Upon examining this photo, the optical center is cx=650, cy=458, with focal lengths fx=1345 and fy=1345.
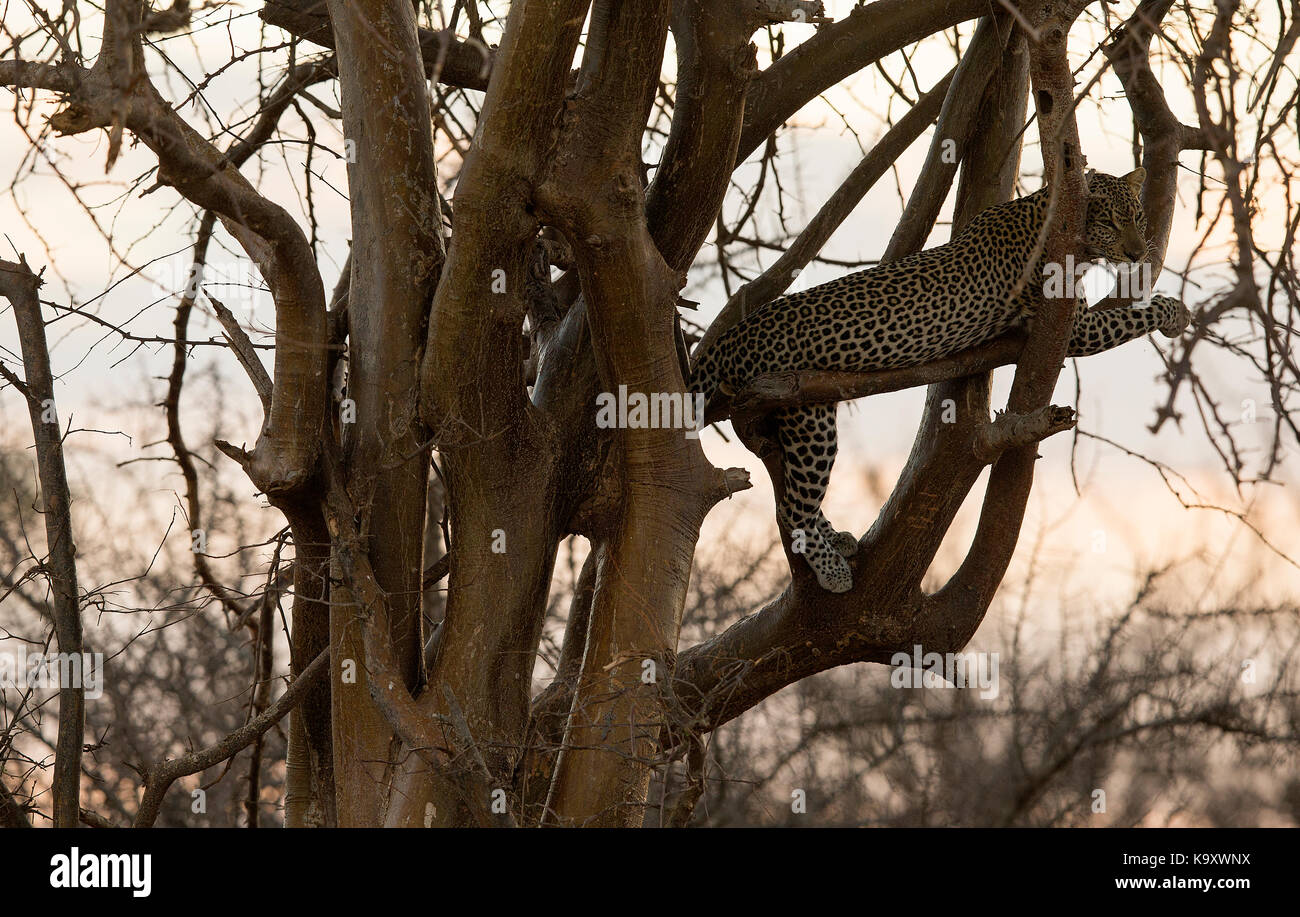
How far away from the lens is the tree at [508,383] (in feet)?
11.3

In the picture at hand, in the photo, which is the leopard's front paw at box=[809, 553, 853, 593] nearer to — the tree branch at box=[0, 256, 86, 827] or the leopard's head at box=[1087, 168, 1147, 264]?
the leopard's head at box=[1087, 168, 1147, 264]

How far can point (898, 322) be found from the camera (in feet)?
14.8

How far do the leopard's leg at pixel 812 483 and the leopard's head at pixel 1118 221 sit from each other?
116 centimetres

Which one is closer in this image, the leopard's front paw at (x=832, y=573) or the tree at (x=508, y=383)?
the tree at (x=508, y=383)

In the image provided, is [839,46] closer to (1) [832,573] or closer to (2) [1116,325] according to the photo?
(2) [1116,325]

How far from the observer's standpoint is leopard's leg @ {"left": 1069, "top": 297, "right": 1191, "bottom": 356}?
4.75 m

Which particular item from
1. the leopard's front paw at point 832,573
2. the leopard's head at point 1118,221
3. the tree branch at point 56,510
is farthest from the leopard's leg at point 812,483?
the tree branch at point 56,510

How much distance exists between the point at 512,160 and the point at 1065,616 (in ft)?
30.9

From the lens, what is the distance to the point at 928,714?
12.5 metres

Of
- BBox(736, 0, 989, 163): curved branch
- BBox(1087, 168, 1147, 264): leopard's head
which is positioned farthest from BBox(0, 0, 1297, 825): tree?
BBox(1087, 168, 1147, 264): leopard's head

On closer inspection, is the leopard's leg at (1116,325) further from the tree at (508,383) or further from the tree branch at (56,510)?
the tree branch at (56,510)

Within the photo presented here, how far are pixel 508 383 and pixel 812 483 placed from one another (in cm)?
134

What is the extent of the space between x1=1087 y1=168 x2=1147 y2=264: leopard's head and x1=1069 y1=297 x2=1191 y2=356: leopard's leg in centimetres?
20
